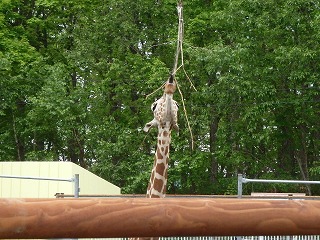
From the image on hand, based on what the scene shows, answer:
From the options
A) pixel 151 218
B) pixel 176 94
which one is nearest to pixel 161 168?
pixel 151 218

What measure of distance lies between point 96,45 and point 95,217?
74.9 ft

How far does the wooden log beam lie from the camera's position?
2.38 metres

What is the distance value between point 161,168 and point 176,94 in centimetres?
1693

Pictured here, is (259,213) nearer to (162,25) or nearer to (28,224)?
(28,224)

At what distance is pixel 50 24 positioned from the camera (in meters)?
27.5

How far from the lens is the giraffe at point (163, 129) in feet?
20.7

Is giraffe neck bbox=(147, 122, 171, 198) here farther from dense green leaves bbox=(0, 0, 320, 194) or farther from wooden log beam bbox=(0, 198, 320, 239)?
dense green leaves bbox=(0, 0, 320, 194)

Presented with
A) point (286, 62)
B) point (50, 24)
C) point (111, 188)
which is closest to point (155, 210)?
point (111, 188)

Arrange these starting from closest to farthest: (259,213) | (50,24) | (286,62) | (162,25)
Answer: (259,213)
(286,62)
(162,25)
(50,24)

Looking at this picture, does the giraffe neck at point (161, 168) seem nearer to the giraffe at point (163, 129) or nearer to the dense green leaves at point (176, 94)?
the giraffe at point (163, 129)

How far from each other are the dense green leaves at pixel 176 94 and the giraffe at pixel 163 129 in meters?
14.1

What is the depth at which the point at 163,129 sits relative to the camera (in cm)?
663

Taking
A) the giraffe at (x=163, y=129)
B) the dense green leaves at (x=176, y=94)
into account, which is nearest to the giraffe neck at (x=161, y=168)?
the giraffe at (x=163, y=129)

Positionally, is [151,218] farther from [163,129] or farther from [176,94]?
[176,94]
